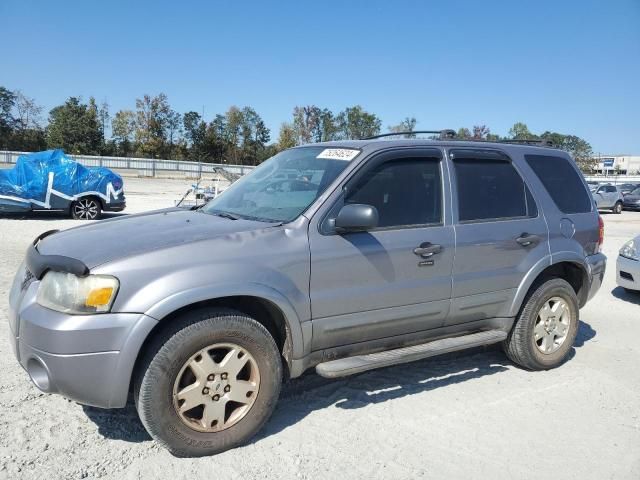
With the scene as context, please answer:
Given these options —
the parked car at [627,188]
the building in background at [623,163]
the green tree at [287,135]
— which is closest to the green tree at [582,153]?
the building in background at [623,163]

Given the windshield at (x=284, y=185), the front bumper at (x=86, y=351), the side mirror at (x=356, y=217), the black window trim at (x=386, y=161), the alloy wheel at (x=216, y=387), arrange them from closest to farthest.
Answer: the front bumper at (x=86, y=351), the alloy wheel at (x=216, y=387), the side mirror at (x=356, y=217), the black window trim at (x=386, y=161), the windshield at (x=284, y=185)

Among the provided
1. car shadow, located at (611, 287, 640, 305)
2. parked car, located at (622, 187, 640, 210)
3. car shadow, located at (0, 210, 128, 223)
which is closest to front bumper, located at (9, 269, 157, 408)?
car shadow, located at (611, 287, 640, 305)

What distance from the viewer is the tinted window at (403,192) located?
12.2 ft

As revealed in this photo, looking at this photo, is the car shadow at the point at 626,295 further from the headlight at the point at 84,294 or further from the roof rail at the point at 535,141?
the headlight at the point at 84,294

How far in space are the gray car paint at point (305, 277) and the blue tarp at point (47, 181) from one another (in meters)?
11.9

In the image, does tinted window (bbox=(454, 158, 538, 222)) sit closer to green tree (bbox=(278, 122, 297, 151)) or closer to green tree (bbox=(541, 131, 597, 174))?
green tree (bbox=(278, 122, 297, 151))

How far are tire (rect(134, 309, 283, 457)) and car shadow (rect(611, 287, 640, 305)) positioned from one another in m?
6.45

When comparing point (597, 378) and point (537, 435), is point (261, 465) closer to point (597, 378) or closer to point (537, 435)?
point (537, 435)

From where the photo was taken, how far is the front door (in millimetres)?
3406

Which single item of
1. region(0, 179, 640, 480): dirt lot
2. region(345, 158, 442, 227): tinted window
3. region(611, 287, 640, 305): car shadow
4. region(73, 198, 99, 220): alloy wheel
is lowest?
region(0, 179, 640, 480): dirt lot

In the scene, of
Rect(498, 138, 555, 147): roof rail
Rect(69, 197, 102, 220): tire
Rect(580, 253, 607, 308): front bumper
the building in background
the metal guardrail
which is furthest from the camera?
the building in background

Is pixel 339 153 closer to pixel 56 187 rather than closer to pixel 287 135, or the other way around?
pixel 56 187

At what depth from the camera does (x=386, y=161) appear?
386 centimetres

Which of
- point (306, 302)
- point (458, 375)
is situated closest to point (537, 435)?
point (458, 375)
